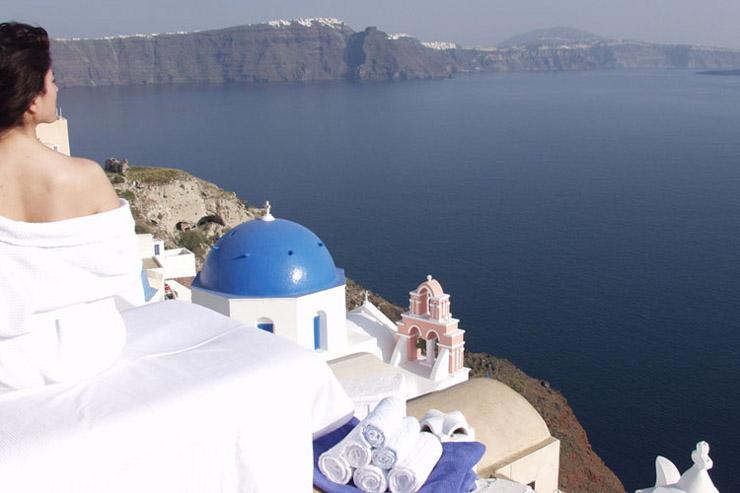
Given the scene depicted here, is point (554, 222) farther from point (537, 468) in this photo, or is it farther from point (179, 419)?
point (179, 419)

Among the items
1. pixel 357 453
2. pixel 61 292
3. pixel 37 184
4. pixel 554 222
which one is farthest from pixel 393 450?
pixel 554 222

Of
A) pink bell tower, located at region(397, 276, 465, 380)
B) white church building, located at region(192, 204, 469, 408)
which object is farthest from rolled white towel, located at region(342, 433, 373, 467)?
pink bell tower, located at region(397, 276, 465, 380)

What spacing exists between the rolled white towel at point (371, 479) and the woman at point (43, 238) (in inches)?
58.1

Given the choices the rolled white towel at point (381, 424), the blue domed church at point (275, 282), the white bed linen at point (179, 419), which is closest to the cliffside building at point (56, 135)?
the blue domed church at point (275, 282)

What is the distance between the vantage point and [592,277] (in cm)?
3050

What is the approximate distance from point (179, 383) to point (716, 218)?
3931cm

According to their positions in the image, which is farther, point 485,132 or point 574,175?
point 485,132

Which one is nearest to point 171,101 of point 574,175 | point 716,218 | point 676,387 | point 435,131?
point 435,131

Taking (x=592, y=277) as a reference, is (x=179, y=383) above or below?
above

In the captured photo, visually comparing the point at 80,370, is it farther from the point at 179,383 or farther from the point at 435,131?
the point at 435,131

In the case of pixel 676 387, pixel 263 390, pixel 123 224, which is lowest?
pixel 676 387

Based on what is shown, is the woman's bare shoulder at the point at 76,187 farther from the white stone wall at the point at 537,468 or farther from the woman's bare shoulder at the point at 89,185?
the white stone wall at the point at 537,468

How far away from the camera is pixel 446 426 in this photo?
5.11 m

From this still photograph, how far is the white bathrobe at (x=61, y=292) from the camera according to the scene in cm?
229
